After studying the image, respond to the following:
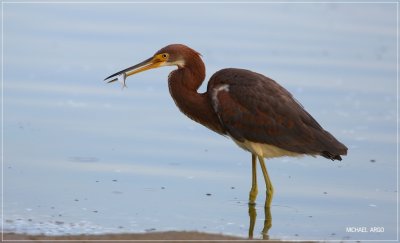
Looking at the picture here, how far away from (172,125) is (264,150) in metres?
2.66

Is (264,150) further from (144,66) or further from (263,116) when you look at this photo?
(144,66)

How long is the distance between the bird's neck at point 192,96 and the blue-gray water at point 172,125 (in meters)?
0.68

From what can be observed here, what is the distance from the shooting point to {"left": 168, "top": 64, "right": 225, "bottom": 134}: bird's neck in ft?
31.3

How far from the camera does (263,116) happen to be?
9.41 m

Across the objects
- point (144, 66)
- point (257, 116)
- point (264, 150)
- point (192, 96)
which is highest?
point (144, 66)

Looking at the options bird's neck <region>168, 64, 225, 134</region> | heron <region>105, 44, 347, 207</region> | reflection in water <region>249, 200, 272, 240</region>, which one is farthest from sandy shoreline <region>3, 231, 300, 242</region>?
bird's neck <region>168, 64, 225, 134</region>

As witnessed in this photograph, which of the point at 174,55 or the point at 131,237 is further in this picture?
the point at 174,55

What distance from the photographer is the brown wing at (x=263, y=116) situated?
9.34 m

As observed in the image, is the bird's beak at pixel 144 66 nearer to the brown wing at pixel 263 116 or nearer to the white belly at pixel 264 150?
the brown wing at pixel 263 116

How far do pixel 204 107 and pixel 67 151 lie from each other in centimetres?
195

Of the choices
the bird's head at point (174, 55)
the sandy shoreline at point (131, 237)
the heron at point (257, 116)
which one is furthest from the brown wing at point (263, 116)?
the sandy shoreline at point (131, 237)

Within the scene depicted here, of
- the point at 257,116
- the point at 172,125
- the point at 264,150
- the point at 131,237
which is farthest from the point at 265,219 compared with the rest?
the point at 172,125

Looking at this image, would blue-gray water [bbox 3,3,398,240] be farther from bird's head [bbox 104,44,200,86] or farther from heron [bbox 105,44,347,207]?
bird's head [bbox 104,44,200,86]

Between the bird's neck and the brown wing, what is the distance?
138 mm
